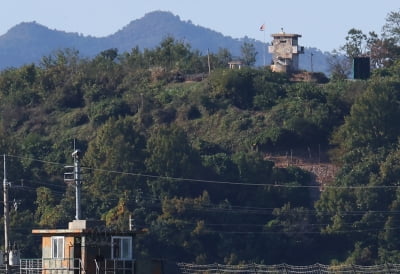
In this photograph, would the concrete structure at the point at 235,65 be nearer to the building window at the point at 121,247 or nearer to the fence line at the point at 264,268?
the fence line at the point at 264,268

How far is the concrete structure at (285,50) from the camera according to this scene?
17012 centimetres

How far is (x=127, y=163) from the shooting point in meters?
138

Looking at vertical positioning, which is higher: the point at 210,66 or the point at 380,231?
the point at 210,66

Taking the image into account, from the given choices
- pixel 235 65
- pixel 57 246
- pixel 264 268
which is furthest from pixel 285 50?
pixel 57 246

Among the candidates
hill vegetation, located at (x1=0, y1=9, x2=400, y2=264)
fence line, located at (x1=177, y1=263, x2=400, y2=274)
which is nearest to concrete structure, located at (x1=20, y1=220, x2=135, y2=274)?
fence line, located at (x1=177, y1=263, x2=400, y2=274)

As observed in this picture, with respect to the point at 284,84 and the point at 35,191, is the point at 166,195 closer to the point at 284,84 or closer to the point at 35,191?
the point at 35,191

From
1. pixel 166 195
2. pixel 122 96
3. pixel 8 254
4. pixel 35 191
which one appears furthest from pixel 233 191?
pixel 8 254

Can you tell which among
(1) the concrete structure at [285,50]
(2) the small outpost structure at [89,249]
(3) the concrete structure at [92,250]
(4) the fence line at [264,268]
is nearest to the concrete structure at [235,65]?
(1) the concrete structure at [285,50]

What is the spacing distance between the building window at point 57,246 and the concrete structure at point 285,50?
339ft

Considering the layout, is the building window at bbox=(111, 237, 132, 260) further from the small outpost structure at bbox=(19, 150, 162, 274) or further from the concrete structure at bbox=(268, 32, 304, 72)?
the concrete structure at bbox=(268, 32, 304, 72)

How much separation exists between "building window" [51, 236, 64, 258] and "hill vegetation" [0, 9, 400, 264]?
5112 centimetres

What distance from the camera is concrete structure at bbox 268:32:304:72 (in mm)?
170125

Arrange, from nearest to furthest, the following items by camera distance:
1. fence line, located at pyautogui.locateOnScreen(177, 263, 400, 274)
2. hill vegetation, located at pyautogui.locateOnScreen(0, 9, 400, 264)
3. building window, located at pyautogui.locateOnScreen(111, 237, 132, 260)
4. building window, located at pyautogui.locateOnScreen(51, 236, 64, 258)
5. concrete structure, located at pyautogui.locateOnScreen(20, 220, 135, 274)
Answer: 1. concrete structure, located at pyautogui.locateOnScreen(20, 220, 135, 274)
2. building window, located at pyautogui.locateOnScreen(111, 237, 132, 260)
3. building window, located at pyautogui.locateOnScreen(51, 236, 64, 258)
4. fence line, located at pyautogui.locateOnScreen(177, 263, 400, 274)
5. hill vegetation, located at pyautogui.locateOnScreen(0, 9, 400, 264)

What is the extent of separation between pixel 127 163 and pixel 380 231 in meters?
20.4
